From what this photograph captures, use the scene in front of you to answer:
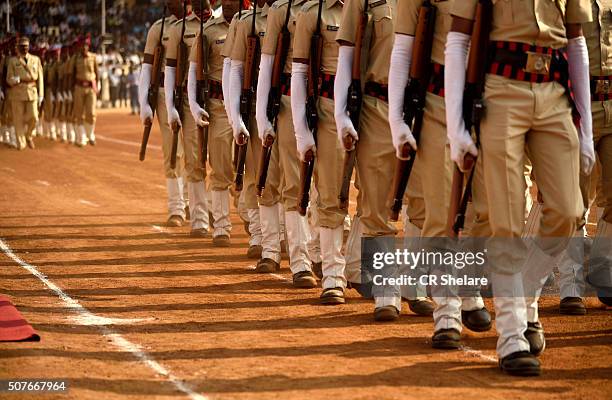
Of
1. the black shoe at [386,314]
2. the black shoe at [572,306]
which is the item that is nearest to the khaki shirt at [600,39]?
the black shoe at [572,306]

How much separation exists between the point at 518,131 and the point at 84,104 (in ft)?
85.1

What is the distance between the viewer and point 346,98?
9648 millimetres

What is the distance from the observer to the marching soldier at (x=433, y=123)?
855 centimetres

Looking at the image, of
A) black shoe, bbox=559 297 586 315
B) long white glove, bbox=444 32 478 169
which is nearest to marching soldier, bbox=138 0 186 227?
black shoe, bbox=559 297 586 315

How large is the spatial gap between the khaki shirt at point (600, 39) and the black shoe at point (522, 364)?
116 inches

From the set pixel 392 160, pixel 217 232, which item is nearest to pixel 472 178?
pixel 392 160

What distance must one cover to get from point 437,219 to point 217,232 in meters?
6.39

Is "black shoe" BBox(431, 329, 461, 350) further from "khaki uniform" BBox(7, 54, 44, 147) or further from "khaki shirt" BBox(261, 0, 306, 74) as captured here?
"khaki uniform" BBox(7, 54, 44, 147)

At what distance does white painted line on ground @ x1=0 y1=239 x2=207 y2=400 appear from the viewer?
25.1 feet

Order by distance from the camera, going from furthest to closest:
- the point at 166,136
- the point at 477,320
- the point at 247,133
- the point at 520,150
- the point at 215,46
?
the point at 166,136, the point at 215,46, the point at 247,133, the point at 477,320, the point at 520,150

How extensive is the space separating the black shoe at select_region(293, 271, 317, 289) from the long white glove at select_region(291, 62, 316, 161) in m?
1.41

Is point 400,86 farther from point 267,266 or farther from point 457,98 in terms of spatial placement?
point 267,266

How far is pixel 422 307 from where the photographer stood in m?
9.98

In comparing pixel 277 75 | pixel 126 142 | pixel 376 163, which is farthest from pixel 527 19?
pixel 126 142
